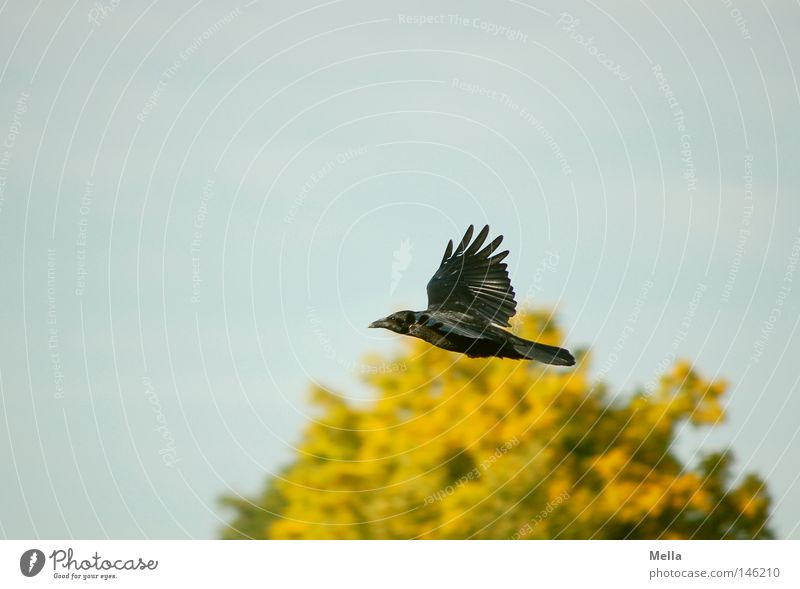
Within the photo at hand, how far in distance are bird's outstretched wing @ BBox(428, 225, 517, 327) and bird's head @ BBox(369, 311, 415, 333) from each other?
1.55ft

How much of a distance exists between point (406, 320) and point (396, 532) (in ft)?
17.1

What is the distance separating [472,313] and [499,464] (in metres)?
4.32

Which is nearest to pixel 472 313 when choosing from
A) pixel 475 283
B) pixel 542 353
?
pixel 475 283

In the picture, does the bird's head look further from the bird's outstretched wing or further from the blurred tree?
the blurred tree

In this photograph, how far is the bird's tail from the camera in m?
23.0

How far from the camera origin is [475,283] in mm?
24594

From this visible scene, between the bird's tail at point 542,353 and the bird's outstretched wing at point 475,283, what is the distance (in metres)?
0.83
